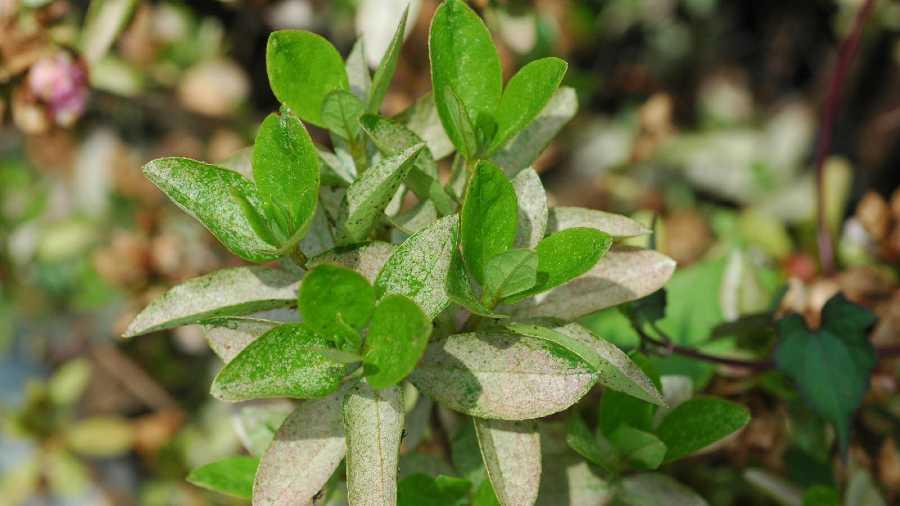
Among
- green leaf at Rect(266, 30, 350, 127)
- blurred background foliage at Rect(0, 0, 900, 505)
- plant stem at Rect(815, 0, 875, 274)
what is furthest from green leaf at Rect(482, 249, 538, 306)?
plant stem at Rect(815, 0, 875, 274)

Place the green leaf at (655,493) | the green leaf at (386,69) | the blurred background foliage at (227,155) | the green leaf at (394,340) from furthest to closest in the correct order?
1. the blurred background foliage at (227,155)
2. the green leaf at (655,493)
3. the green leaf at (386,69)
4. the green leaf at (394,340)

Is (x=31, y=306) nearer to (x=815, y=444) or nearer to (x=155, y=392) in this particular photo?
(x=155, y=392)

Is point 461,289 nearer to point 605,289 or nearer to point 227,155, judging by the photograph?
point 605,289

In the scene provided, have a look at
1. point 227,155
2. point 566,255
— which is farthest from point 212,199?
point 227,155

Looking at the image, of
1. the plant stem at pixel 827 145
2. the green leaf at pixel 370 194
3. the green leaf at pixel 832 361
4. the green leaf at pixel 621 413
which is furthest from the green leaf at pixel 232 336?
the plant stem at pixel 827 145

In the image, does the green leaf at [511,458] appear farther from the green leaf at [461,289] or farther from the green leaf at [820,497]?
the green leaf at [820,497]

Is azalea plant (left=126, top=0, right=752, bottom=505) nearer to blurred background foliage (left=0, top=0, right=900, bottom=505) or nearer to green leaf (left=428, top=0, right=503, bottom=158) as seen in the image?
green leaf (left=428, top=0, right=503, bottom=158)
